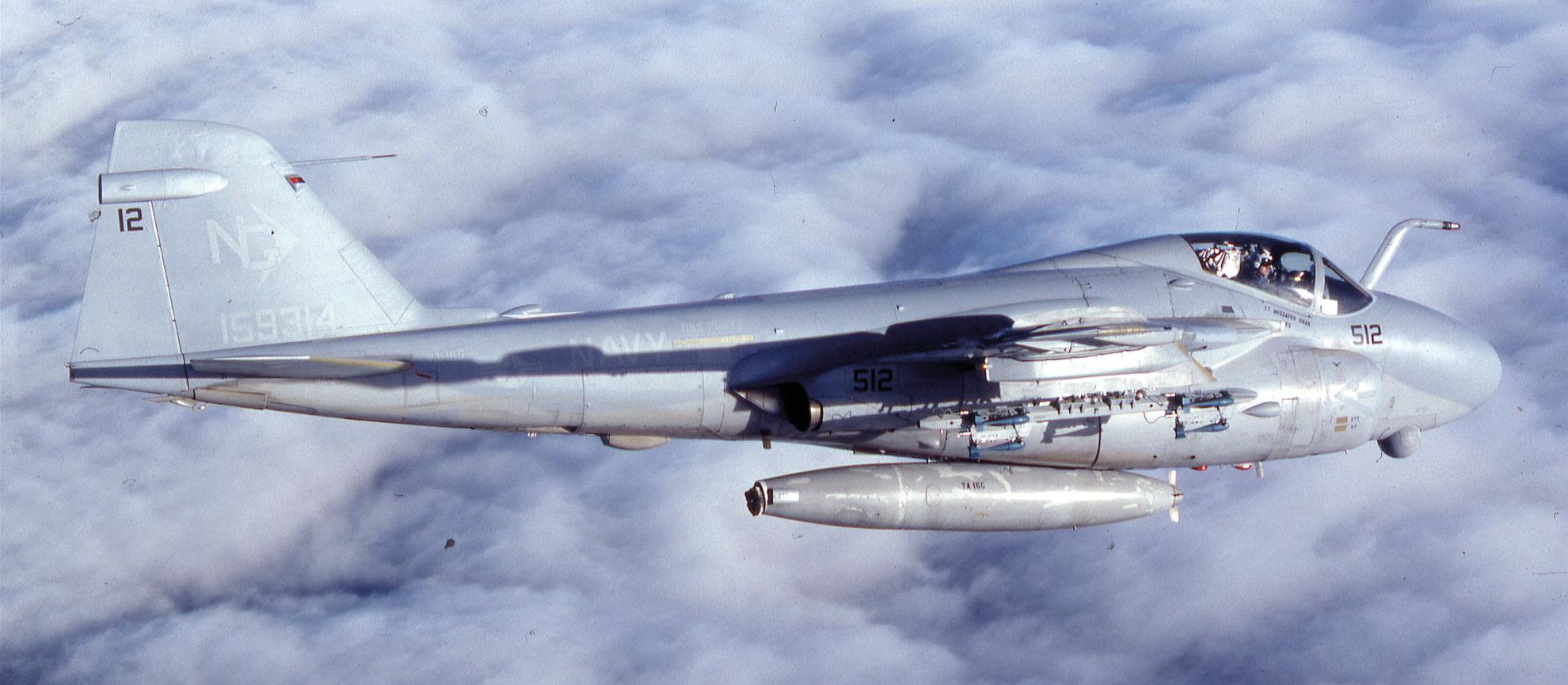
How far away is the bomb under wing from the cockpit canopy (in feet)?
10.0

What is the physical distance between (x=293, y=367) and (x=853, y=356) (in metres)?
6.54

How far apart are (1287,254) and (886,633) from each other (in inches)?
2025

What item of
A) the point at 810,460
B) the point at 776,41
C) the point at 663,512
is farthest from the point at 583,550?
the point at 776,41

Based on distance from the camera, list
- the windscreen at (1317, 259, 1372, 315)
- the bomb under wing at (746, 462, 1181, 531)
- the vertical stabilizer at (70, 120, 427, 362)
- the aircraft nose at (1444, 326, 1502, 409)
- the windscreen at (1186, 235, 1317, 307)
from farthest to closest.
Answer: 1. the aircraft nose at (1444, 326, 1502, 409)
2. the windscreen at (1317, 259, 1372, 315)
3. the windscreen at (1186, 235, 1317, 307)
4. the bomb under wing at (746, 462, 1181, 531)
5. the vertical stabilizer at (70, 120, 427, 362)

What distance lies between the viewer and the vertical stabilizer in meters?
15.9

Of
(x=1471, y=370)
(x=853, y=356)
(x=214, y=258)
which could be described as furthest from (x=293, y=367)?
(x=1471, y=370)

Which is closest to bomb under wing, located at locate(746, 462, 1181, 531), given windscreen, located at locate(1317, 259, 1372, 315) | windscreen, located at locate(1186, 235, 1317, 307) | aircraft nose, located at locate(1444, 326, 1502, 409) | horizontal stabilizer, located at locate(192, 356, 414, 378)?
windscreen, located at locate(1186, 235, 1317, 307)

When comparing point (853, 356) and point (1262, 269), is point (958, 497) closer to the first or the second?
point (853, 356)

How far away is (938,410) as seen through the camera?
18.6 meters

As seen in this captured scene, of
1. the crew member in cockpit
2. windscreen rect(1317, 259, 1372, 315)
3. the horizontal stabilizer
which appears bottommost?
the horizontal stabilizer

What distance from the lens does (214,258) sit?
649 inches

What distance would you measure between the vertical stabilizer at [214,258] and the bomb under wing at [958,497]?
5.31 meters

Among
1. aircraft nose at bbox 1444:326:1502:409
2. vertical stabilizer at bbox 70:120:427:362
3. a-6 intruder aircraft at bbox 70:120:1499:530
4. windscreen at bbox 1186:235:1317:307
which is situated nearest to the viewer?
vertical stabilizer at bbox 70:120:427:362

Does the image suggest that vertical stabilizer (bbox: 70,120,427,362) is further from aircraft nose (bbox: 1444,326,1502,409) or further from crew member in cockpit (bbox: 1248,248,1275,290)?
aircraft nose (bbox: 1444,326,1502,409)
